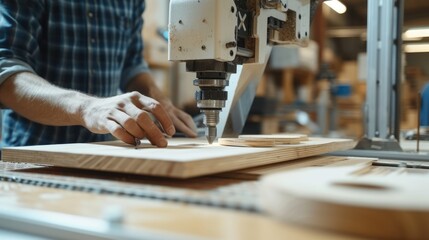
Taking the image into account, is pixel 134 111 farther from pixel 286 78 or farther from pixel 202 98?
pixel 286 78

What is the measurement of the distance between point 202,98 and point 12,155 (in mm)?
413

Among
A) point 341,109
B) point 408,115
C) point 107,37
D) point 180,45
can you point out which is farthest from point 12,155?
point 341,109

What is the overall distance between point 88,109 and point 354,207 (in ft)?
2.47

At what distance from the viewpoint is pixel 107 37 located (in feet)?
5.65

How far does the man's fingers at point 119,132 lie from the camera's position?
3.28ft

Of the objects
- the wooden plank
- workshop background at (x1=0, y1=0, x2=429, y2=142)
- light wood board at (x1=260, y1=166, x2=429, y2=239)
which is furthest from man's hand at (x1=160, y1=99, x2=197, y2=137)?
workshop background at (x1=0, y1=0, x2=429, y2=142)

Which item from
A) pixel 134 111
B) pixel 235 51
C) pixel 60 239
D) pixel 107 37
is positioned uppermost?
pixel 107 37

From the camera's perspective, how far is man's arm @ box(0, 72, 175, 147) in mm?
1000

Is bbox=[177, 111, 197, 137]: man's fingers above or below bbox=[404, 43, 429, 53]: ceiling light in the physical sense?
below

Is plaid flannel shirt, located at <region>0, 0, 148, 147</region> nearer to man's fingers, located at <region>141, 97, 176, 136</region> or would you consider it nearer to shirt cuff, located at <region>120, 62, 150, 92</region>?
shirt cuff, located at <region>120, 62, 150, 92</region>

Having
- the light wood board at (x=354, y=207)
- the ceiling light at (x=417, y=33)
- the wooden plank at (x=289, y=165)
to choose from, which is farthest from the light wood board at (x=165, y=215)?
the ceiling light at (x=417, y=33)

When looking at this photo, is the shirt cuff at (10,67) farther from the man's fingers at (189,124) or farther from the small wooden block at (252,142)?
the small wooden block at (252,142)

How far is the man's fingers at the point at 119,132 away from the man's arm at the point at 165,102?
48 cm

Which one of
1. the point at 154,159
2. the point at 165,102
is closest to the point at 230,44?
the point at 154,159
